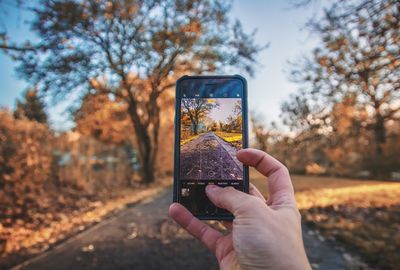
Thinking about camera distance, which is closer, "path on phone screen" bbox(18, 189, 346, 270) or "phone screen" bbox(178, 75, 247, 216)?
"phone screen" bbox(178, 75, 247, 216)

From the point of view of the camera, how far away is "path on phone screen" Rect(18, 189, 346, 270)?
4301mm

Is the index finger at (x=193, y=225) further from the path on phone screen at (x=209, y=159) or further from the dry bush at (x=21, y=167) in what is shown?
the dry bush at (x=21, y=167)

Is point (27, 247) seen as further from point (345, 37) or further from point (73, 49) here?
point (345, 37)

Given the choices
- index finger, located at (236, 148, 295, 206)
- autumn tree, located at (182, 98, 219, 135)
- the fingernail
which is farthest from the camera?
autumn tree, located at (182, 98, 219, 135)

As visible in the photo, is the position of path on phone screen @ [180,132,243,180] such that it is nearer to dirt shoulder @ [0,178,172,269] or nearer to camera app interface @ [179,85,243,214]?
camera app interface @ [179,85,243,214]

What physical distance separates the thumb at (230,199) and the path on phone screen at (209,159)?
12 centimetres

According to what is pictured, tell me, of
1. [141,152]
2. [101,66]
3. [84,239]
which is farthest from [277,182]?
[141,152]

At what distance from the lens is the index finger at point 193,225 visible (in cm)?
186

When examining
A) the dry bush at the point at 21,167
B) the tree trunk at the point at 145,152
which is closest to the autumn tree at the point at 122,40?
the dry bush at the point at 21,167

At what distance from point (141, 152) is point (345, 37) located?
13.6 metres

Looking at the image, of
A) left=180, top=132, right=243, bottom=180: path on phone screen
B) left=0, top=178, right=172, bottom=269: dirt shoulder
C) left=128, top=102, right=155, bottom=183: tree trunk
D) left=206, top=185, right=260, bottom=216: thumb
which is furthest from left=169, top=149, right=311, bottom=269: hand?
left=128, top=102, right=155, bottom=183: tree trunk

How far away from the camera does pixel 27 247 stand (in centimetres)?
501

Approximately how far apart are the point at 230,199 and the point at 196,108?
0.72 m

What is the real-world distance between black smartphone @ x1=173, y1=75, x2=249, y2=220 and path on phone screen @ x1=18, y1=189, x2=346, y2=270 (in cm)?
282
